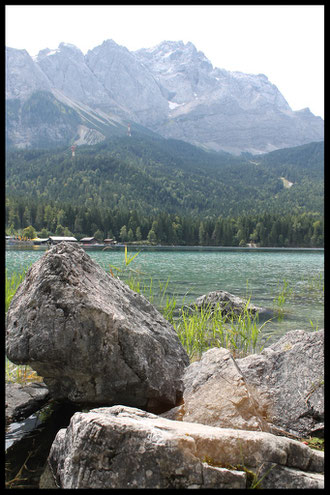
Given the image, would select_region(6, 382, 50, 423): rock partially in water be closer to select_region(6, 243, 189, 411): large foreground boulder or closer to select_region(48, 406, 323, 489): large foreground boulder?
select_region(6, 243, 189, 411): large foreground boulder

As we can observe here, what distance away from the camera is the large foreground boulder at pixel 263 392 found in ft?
16.8

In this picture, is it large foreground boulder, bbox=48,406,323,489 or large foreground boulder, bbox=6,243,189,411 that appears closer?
large foreground boulder, bbox=48,406,323,489

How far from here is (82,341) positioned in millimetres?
5281

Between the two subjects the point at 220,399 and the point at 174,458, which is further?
the point at 220,399

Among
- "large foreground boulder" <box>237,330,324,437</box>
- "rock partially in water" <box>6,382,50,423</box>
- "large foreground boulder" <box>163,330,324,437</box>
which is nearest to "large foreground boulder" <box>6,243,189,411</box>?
"rock partially in water" <box>6,382,50,423</box>

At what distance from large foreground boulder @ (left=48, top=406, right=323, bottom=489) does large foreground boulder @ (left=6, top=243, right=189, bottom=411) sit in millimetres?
1393

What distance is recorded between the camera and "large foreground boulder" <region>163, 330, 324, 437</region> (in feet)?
16.8

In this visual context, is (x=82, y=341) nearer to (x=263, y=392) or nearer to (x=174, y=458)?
(x=174, y=458)

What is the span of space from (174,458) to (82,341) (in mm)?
2217

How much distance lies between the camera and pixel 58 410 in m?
5.96

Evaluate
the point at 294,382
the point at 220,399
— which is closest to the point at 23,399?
the point at 220,399

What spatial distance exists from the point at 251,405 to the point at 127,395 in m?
1.77

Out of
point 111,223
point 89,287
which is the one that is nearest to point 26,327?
point 89,287

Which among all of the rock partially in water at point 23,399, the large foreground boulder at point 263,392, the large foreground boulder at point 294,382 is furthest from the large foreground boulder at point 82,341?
the large foreground boulder at point 294,382
